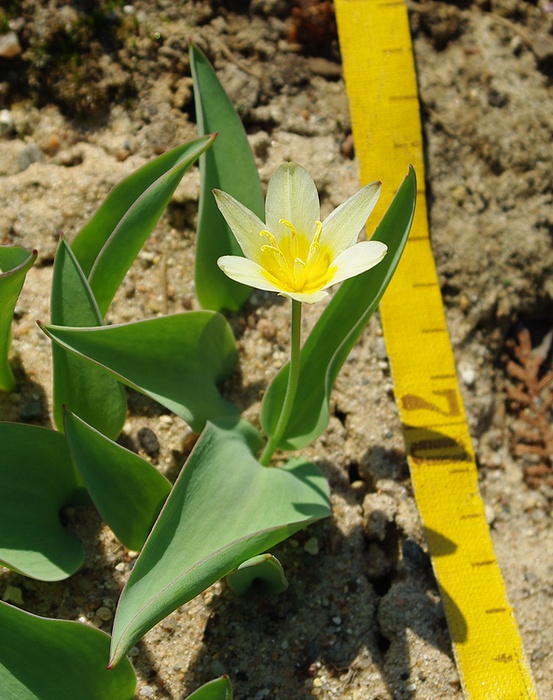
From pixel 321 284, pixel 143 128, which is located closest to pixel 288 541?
pixel 321 284

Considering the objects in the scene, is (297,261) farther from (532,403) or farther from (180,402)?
(532,403)

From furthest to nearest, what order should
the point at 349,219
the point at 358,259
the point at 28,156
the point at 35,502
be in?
the point at 28,156 → the point at 35,502 → the point at 349,219 → the point at 358,259

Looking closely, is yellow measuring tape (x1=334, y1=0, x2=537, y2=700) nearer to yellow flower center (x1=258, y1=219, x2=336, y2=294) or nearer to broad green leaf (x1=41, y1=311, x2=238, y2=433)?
broad green leaf (x1=41, y1=311, x2=238, y2=433)

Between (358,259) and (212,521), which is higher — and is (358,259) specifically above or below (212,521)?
above

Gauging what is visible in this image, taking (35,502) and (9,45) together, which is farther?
(9,45)

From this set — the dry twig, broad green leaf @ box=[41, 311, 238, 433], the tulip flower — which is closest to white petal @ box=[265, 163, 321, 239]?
the tulip flower

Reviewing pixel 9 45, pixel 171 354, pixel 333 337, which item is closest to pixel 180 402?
pixel 171 354

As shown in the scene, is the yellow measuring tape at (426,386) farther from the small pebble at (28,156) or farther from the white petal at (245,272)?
the small pebble at (28,156)

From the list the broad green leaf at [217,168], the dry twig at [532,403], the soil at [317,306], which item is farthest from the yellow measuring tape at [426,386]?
the broad green leaf at [217,168]
